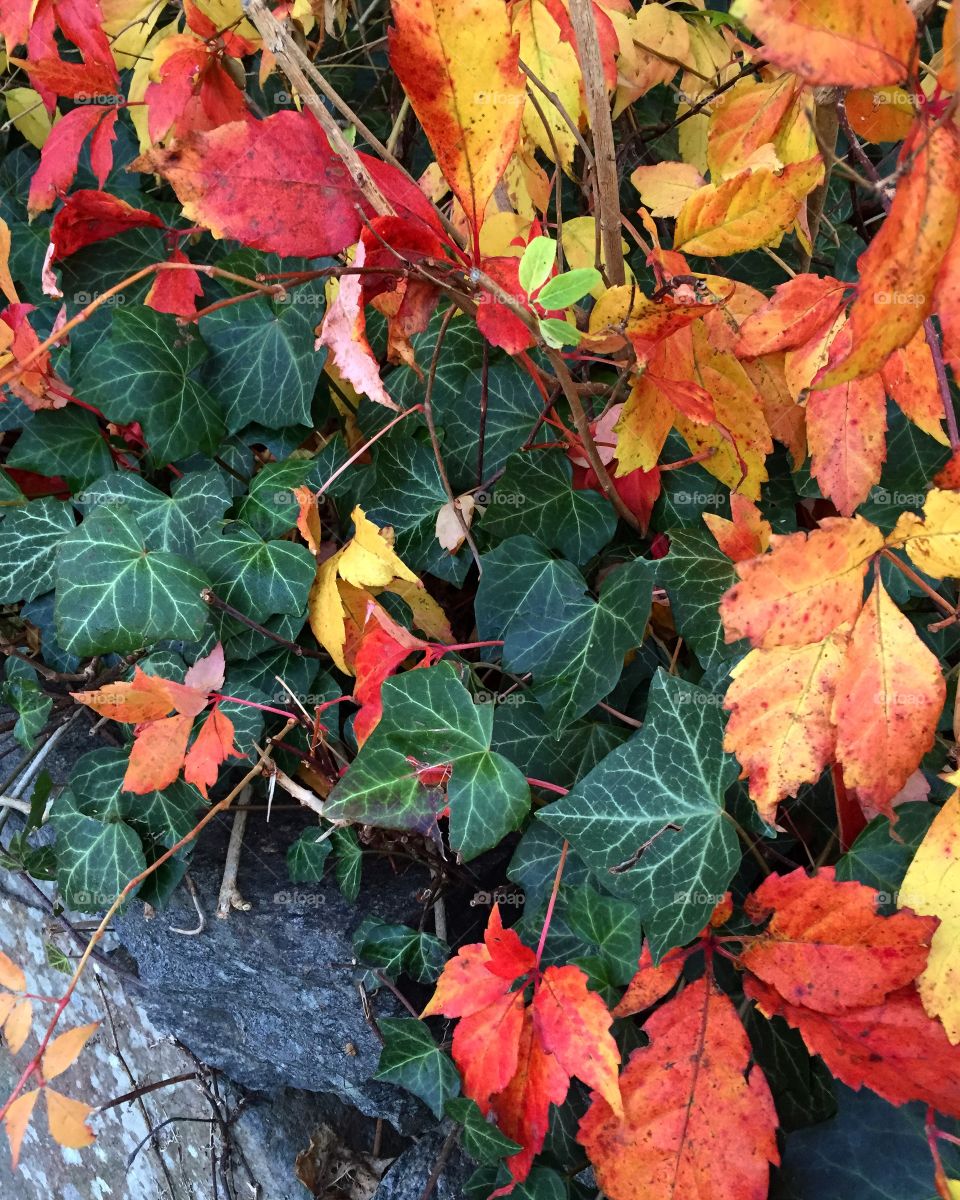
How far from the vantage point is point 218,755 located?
85 cm

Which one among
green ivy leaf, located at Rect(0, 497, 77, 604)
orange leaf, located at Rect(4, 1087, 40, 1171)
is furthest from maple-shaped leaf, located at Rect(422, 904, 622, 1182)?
green ivy leaf, located at Rect(0, 497, 77, 604)

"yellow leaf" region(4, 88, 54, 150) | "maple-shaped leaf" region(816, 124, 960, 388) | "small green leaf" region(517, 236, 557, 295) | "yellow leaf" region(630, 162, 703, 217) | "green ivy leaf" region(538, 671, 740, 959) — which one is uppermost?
"yellow leaf" region(4, 88, 54, 150)

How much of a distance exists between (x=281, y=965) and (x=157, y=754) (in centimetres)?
27

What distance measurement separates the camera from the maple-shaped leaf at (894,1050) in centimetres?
66

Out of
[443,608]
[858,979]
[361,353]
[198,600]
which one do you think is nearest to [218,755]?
[198,600]

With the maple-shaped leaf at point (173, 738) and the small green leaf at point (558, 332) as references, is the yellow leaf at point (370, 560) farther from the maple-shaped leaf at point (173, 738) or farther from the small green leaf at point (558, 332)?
the small green leaf at point (558, 332)

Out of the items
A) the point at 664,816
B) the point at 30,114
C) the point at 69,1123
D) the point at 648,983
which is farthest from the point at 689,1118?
the point at 30,114

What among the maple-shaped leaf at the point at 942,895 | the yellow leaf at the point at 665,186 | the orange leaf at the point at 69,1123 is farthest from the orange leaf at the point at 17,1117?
the yellow leaf at the point at 665,186

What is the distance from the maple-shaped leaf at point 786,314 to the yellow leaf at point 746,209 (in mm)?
42

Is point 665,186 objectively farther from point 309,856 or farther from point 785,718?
point 309,856

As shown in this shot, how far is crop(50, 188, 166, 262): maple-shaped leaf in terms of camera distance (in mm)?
931

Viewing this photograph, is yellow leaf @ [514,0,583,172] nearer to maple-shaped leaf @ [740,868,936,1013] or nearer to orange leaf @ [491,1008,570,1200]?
maple-shaped leaf @ [740,868,936,1013]

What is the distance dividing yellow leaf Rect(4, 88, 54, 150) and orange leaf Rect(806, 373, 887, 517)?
98 centimetres

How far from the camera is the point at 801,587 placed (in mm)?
571
